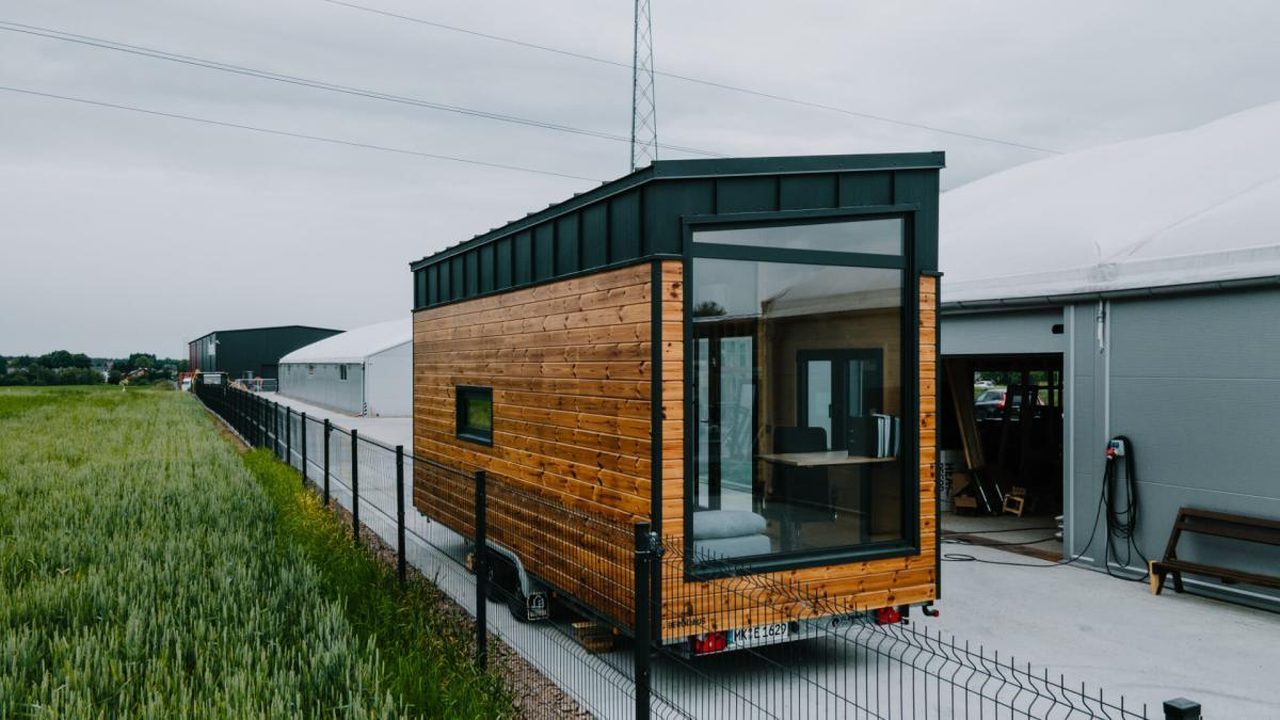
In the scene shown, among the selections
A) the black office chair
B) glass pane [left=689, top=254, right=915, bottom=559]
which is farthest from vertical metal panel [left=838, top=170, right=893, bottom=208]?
the black office chair

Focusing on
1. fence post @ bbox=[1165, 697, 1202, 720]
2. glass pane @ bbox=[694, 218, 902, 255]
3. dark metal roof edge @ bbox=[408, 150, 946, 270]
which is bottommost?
fence post @ bbox=[1165, 697, 1202, 720]

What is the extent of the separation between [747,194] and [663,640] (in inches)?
108

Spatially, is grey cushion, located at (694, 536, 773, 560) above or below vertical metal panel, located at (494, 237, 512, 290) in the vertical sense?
below

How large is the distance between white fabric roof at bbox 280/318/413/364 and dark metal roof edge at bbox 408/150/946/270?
2530 centimetres

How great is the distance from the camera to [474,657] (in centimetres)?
576

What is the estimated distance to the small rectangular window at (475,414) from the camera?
8.27 m

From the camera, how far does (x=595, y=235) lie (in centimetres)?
626

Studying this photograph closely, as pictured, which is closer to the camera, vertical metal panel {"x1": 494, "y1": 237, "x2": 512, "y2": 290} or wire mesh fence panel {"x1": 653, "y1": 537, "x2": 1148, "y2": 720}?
wire mesh fence panel {"x1": 653, "y1": 537, "x2": 1148, "y2": 720}

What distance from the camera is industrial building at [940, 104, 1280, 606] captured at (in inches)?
310

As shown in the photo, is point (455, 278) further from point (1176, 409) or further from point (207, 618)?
point (1176, 409)

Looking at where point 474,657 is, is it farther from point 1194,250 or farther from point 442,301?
point 1194,250

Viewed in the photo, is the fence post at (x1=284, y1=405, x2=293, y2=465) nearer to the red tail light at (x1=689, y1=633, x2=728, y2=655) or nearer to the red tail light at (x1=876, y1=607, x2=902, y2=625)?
the red tail light at (x1=689, y1=633, x2=728, y2=655)

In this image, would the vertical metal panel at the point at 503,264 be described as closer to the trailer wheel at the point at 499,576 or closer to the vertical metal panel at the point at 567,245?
the vertical metal panel at the point at 567,245

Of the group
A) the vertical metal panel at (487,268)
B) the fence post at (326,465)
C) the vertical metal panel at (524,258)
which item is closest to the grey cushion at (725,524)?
the vertical metal panel at (524,258)
